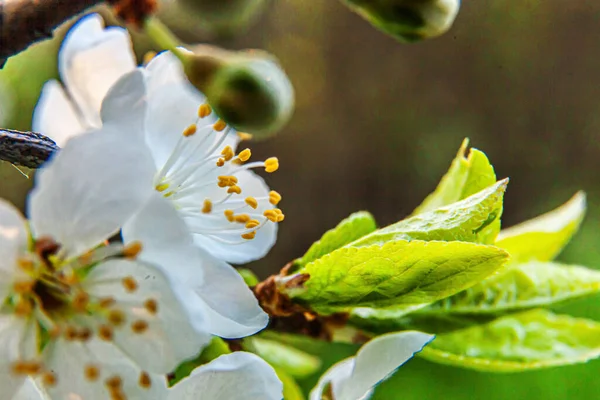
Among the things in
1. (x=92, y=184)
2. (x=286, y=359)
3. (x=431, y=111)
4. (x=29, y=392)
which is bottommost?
(x=431, y=111)

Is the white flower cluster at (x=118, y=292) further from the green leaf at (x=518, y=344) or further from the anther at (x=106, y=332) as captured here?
the green leaf at (x=518, y=344)

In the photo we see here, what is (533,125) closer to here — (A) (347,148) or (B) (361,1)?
(A) (347,148)

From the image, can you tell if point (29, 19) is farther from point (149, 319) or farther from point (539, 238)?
point (539, 238)

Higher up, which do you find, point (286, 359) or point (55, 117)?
point (55, 117)

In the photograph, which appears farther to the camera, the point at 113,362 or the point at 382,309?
the point at 382,309

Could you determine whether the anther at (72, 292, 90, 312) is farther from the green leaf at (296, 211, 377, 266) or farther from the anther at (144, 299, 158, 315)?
the green leaf at (296, 211, 377, 266)

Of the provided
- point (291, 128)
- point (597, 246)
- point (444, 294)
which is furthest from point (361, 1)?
point (291, 128)

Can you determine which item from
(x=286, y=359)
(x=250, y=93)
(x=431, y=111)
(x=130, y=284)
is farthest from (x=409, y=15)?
(x=431, y=111)
